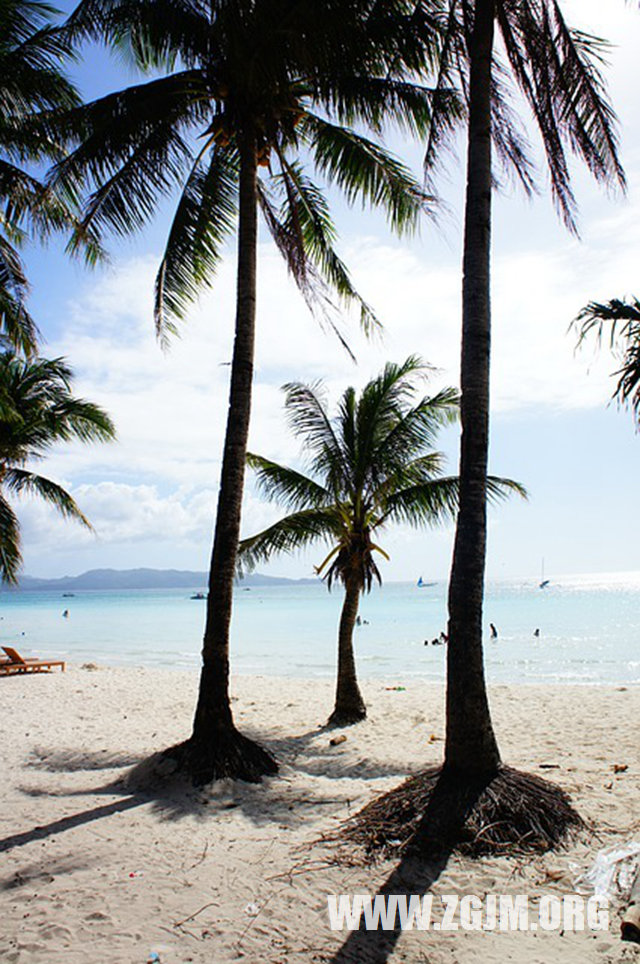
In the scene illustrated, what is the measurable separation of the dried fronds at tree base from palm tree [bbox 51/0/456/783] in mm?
2378

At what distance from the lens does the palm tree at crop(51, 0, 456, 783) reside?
7527 mm

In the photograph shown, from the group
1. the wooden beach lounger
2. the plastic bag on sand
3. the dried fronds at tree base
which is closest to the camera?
the plastic bag on sand

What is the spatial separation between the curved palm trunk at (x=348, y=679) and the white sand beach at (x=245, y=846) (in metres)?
0.35

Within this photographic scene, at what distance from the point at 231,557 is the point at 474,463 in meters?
3.31

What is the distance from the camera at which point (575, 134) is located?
7469 millimetres

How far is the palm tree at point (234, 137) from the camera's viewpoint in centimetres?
753

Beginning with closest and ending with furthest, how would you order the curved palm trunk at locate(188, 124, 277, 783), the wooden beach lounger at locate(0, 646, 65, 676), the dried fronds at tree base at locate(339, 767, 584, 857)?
the dried fronds at tree base at locate(339, 767, 584, 857)
the curved palm trunk at locate(188, 124, 277, 783)
the wooden beach lounger at locate(0, 646, 65, 676)

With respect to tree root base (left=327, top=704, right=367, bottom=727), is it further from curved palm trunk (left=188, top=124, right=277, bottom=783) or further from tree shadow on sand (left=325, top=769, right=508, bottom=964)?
tree shadow on sand (left=325, top=769, right=508, bottom=964)

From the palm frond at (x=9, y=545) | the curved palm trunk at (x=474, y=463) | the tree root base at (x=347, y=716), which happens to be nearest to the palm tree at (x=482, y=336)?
the curved palm trunk at (x=474, y=463)

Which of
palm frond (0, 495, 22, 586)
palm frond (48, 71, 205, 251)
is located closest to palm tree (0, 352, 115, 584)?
palm frond (0, 495, 22, 586)

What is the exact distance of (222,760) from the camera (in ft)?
24.5

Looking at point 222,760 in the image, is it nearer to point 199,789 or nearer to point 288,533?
point 199,789

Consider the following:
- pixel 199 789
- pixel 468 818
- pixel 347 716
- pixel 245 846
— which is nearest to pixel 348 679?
pixel 347 716

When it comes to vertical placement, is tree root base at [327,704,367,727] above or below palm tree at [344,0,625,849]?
below
